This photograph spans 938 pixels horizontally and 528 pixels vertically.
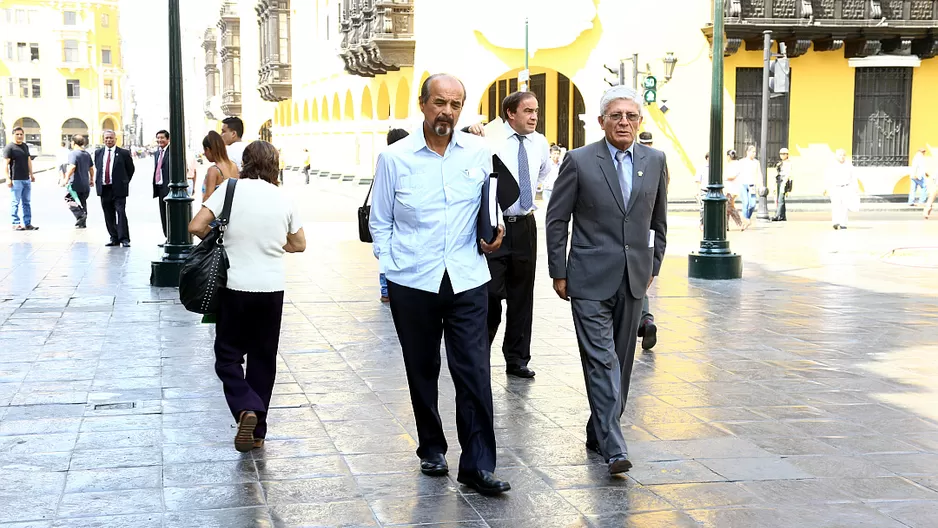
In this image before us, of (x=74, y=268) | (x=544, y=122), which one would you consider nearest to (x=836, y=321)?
(x=74, y=268)

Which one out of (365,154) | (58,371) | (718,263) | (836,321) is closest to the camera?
(58,371)

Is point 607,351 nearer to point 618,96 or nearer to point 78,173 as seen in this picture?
point 618,96

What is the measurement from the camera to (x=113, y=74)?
120 metres

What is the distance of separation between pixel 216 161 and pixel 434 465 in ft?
13.6

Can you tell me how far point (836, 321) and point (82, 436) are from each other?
6650 mm

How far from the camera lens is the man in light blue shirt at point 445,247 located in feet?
17.3

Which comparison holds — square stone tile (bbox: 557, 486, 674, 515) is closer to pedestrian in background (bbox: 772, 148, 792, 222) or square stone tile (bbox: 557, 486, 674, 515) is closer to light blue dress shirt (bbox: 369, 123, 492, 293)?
light blue dress shirt (bbox: 369, 123, 492, 293)

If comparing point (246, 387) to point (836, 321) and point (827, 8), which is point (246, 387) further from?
point (827, 8)

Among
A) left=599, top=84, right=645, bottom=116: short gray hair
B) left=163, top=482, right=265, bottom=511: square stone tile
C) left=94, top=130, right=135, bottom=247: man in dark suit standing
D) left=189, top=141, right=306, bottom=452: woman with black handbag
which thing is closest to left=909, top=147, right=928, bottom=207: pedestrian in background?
left=94, top=130, right=135, bottom=247: man in dark suit standing

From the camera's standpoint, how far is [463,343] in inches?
209

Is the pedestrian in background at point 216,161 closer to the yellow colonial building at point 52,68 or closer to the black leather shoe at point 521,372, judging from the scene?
the black leather shoe at point 521,372

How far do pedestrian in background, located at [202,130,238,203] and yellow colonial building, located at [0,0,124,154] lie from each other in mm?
109802

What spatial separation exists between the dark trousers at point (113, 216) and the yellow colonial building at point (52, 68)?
10105cm

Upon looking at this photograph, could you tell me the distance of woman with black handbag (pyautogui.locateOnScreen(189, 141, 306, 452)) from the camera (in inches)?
237
